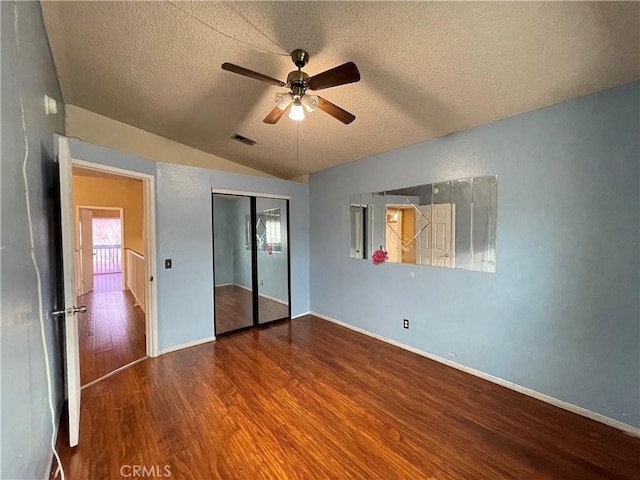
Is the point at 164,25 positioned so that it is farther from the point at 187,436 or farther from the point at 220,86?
the point at 187,436

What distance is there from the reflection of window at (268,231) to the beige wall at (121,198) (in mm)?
3758

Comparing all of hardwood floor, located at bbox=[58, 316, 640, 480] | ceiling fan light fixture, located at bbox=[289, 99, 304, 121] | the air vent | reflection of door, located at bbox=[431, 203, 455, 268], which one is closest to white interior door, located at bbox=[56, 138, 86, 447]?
hardwood floor, located at bbox=[58, 316, 640, 480]

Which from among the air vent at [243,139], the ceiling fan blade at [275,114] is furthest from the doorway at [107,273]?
the ceiling fan blade at [275,114]

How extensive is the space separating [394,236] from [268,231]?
1.93 m

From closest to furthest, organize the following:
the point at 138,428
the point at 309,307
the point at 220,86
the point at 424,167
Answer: the point at 138,428 → the point at 220,86 → the point at 424,167 → the point at 309,307

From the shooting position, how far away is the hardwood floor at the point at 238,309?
3.88m

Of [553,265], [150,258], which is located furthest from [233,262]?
[553,265]

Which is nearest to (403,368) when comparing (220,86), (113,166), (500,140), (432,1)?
(500,140)

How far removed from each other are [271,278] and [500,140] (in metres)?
3.44

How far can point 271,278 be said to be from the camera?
14.4 ft

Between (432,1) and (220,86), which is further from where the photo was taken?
(220,86)

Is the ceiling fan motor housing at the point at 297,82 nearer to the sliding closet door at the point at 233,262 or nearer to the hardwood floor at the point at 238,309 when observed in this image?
the sliding closet door at the point at 233,262

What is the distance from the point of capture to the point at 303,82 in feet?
5.85

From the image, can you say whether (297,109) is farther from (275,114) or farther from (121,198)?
(121,198)
